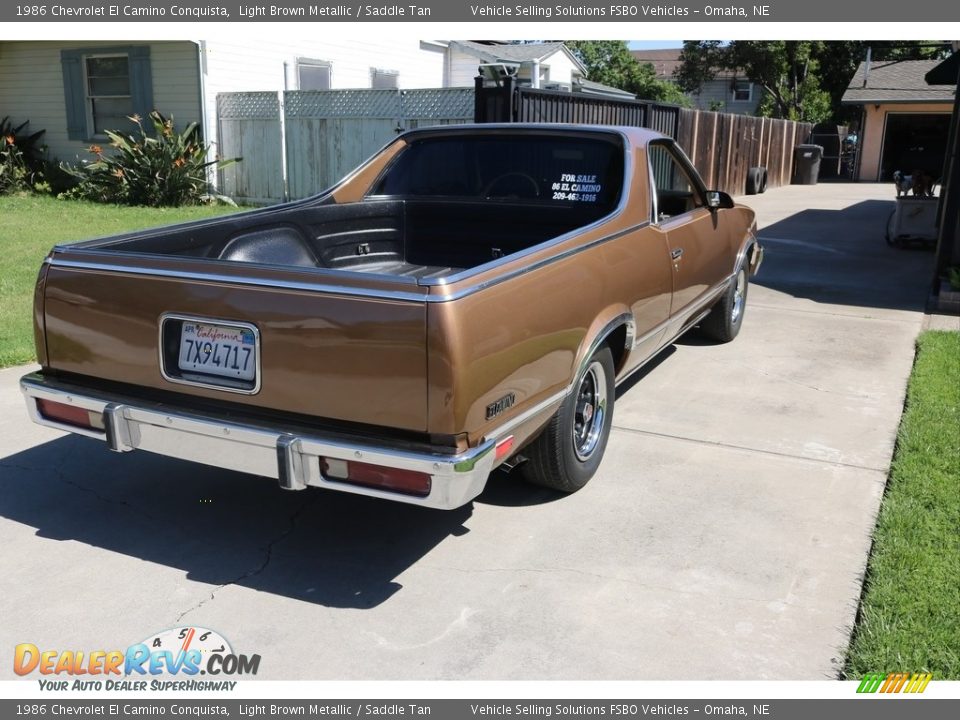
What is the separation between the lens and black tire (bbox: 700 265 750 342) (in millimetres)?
7156

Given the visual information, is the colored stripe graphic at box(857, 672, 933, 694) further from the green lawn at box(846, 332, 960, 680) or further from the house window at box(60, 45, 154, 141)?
the house window at box(60, 45, 154, 141)

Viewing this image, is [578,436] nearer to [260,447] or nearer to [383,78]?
[260,447]

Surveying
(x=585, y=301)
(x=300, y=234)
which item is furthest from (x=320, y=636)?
(x=300, y=234)

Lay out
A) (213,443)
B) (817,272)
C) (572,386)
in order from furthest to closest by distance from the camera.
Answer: (817,272) → (572,386) → (213,443)

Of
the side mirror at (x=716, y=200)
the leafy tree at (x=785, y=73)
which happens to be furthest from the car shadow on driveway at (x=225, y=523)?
the leafy tree at (x=785, y=73)

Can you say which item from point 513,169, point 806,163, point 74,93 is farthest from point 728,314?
point 806,163

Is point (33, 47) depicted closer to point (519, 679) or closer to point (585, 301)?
point (585, 301)

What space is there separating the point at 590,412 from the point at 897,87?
107 feet

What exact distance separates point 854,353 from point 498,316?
4.81 m

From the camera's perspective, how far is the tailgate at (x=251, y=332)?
10.5ft

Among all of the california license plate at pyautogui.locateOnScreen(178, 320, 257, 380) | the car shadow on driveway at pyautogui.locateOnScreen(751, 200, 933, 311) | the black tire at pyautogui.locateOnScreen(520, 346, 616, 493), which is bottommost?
the car shadow on driveway at pyautogui.locateOnScreen(751, 200, 933, 311)

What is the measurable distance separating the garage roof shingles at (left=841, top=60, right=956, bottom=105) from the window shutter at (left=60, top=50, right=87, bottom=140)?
2465cm

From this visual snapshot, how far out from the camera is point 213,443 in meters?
3.50

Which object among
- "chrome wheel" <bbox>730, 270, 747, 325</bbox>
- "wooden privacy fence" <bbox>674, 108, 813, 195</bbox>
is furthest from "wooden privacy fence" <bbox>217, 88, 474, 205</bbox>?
"chrome wheel" <bbox>730, 270, 747, 325</bbox>
